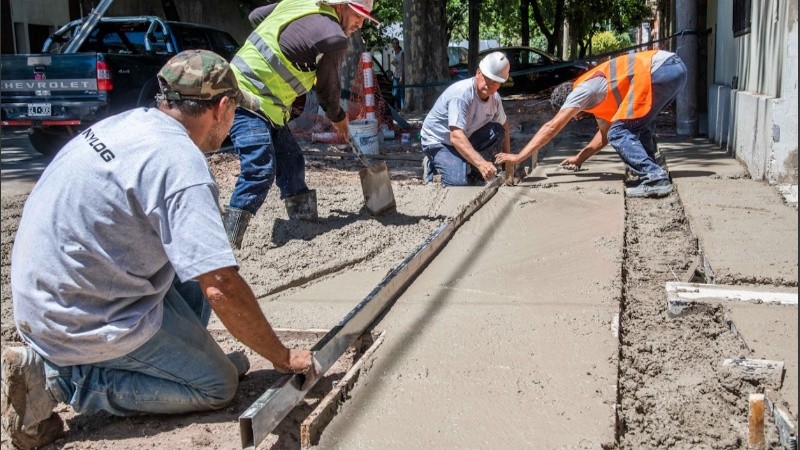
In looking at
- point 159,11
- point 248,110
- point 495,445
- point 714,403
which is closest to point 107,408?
point 495,445

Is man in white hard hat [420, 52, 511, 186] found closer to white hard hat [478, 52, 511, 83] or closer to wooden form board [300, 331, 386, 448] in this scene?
white hard hat [478, 52, 511, 83]

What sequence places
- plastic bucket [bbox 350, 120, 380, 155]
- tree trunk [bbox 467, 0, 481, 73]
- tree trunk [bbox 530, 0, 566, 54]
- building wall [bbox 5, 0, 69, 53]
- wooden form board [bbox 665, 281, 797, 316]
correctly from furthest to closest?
tree trunk [bbox 530, 0, 566, 54] < tree trunk [bbox 467, 0, 481, 73] < building wall [bbox 5, 0, 69, 53] < plastic bucket [bbox 350, 120, 380, 155] < wooden form board [bbox 665, 281, 797, 316]

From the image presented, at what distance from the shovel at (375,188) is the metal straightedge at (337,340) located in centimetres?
65

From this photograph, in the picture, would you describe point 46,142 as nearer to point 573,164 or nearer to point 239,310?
point 573,164

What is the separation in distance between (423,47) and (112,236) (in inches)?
574

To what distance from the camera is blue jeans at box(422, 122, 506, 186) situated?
7328mm

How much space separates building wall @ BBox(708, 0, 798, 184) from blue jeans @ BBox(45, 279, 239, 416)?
15.3ft

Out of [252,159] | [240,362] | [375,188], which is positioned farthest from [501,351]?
[375,188]

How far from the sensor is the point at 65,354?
2658 mm

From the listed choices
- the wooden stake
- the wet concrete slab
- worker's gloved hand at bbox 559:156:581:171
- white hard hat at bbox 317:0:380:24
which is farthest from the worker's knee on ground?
worker's gloved hand at bbox 559:156:581:171

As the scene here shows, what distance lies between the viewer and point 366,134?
34.8 feet

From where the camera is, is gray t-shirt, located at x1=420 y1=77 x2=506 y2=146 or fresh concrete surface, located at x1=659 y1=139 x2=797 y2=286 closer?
fresh concrete surface, located at x1=659 y1=139 x2=797 y2=286

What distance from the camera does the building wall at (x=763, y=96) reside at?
20.6 ft

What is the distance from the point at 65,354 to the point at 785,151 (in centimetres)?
547
